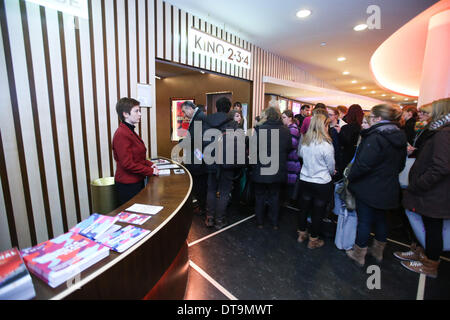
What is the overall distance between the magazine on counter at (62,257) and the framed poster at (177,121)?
19.7ft

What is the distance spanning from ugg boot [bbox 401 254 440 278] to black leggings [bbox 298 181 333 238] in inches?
34.7

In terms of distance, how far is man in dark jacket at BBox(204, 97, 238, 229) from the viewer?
2.75 metres

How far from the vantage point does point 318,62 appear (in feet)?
21.4

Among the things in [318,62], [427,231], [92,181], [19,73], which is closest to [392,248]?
[427,231]

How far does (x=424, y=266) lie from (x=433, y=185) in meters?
0.84

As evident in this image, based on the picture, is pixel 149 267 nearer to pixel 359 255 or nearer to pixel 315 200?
pixel 315 200

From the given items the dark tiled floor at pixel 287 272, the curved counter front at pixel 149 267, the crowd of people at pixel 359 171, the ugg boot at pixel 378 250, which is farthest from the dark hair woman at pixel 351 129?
the curved counter front at pixel 149 267

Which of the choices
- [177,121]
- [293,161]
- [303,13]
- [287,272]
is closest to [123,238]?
[287,272]

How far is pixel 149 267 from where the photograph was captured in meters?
1.13

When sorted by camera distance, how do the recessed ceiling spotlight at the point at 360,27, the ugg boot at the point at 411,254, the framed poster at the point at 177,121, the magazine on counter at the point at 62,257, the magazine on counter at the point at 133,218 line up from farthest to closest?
the framed poster at the point at 177,121 → the recessed ceiling spotlight at the point at 360,27 → the ugg boot at the point at 411,254 → the magazine on counter at the point at 133,218 → the magazine on counter at the point at 62,257

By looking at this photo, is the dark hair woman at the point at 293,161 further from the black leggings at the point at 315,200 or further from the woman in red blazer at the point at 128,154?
the woman in red blazer at the point at 128,154

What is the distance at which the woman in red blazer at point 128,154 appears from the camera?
2021 mm

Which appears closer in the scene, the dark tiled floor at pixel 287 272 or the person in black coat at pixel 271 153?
the dark tiled floor at pixel 287 272

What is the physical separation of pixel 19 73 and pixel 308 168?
3135 mm
